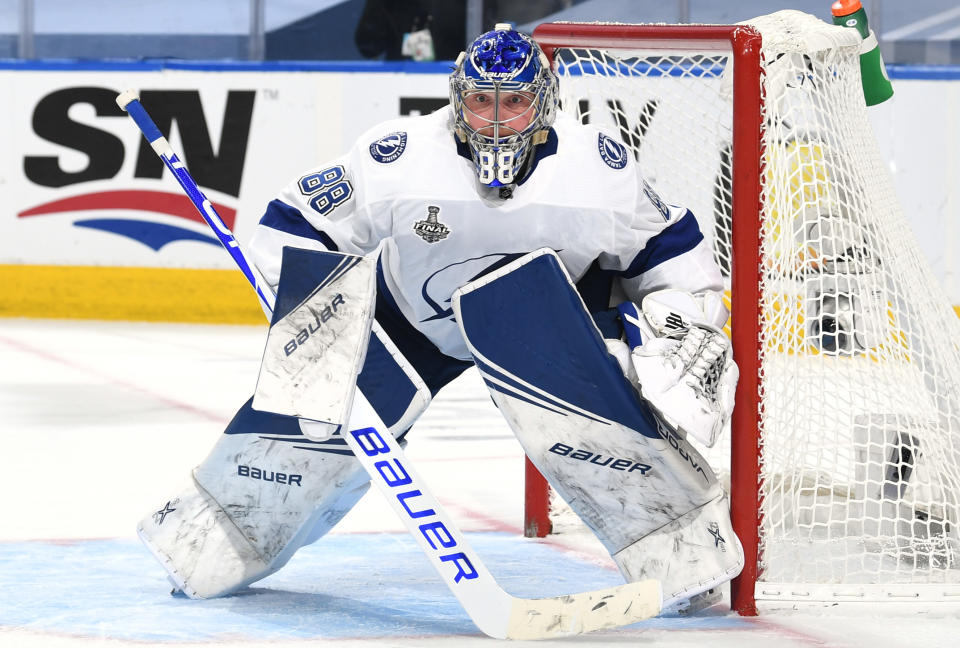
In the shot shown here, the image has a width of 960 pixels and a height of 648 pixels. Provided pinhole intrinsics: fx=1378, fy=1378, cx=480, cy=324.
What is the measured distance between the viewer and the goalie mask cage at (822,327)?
210cm

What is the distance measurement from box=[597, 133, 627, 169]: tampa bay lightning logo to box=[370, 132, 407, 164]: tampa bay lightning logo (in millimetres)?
310

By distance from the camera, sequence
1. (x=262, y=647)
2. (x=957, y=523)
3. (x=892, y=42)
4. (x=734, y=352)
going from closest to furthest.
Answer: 1. (x=262, y=647)
2. (x=734, y=352)
3. (x=957, y=523)
4. (x=892, y=42)

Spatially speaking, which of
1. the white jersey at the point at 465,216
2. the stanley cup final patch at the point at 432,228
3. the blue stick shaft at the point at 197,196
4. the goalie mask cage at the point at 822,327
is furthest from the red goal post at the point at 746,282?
the blue stick shaft at the point at 197,196

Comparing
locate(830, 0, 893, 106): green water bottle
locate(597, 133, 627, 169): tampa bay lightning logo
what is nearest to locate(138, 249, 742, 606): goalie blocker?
locate(597, 133, 627, 169): tampa bay lightning logo

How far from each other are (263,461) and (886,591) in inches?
40.1

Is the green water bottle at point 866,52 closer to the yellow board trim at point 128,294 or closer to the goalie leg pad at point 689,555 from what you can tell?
the goalie leg pad at point 689,555

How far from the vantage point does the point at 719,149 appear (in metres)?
2.87

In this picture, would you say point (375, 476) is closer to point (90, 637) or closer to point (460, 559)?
point (460, 559)

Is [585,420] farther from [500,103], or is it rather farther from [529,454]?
[500,103]

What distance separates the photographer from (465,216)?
6.85ft

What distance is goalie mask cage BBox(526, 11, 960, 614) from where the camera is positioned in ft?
6.88

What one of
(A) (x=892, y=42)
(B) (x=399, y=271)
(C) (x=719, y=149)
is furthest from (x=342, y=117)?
(B) (x=399, y=271)

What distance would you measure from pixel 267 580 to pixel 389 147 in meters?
0.79

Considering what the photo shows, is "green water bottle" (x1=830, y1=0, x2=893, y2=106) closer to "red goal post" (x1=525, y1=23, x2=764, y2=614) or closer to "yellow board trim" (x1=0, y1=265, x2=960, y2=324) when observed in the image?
"red goal post" (x1=525, y1=23, x2=764, y2=614)
